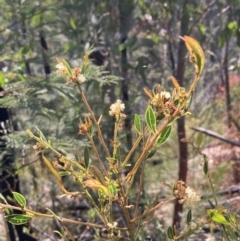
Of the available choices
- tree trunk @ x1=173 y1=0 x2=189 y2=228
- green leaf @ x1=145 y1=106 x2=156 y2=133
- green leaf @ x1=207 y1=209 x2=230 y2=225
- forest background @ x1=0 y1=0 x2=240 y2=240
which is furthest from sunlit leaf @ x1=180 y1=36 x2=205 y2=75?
tree trunk @ x1=173 y1=0 x2=189 y2=228

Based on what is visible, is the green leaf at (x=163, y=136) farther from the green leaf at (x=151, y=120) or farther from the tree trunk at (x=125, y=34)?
the tree trunk at (x=125, y=34)

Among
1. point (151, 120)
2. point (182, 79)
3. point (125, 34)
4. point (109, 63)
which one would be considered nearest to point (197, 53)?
point (151, 120)

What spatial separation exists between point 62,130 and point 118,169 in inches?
56.9

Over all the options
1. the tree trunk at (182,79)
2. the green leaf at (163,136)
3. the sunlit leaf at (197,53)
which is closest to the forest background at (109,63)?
the tree trunk at (182,79)

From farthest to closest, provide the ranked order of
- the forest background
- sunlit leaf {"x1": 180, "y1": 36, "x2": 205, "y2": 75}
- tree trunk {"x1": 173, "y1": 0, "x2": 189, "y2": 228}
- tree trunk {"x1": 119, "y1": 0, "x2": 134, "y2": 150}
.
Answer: tree trunk {"x1": 119, "y1": 0, "x2": 134, "y2": 150}
tree trunk {"x1": 173, "y1": 0, "x2": 189, "y2": 228}
the forest background
sunlit leaf {"x1": 180, "y1": 36, "x2": 205, "y2": 75}

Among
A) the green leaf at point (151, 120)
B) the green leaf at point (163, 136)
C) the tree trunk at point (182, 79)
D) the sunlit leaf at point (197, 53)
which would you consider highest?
the sunlit leaf at point (197, 53)

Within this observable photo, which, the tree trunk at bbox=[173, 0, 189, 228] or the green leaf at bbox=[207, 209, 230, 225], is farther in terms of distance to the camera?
the tree trunk at bbox=[173, 0, 189, 228]

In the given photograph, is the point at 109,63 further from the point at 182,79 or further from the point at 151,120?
the point at 151,120

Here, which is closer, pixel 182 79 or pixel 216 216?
pixel 216 216

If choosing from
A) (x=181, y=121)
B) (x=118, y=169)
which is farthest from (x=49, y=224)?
(x=118, y=169)

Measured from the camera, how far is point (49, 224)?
3002 millimetres

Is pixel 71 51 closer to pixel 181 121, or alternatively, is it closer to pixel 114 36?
pixel 114 36

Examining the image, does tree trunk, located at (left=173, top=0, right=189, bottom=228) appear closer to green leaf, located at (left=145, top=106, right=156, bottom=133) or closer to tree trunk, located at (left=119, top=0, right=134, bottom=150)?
tree trunk, located at (left=119, top=0, right=134, bottom=150)

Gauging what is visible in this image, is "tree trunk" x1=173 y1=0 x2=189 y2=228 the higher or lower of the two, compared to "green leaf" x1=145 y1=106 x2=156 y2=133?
lower
